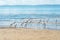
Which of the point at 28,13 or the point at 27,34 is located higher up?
the point at 28,13

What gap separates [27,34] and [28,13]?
0.27 meters

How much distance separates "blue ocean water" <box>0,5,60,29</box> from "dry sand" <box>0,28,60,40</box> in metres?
0.07

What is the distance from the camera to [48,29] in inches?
74.2

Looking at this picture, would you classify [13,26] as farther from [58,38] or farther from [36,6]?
[58,38]

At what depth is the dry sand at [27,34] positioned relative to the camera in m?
1.84

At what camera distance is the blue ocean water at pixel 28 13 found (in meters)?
1.87

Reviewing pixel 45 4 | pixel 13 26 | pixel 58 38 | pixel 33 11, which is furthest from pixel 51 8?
pixel 13 26

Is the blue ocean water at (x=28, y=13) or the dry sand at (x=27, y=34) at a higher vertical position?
the blue ocean water at (x=28, y=13)

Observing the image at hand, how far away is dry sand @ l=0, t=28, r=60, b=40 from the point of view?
184 centimetres

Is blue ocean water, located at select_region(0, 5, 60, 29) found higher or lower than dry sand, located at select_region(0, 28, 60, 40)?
higher

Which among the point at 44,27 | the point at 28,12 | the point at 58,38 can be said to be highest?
the point at 28,12

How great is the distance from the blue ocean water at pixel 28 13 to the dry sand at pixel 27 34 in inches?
2.7

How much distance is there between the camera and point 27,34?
6.19 ft

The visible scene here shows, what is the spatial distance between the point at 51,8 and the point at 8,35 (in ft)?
2.16
